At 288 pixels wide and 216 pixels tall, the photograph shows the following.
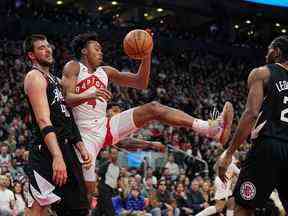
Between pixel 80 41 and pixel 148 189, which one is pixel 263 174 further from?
pixel 148 189

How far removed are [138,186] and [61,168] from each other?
7.30 meters

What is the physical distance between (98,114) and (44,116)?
4.61ft

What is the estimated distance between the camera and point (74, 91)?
6215 mm

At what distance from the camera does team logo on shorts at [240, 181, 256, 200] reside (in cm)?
514

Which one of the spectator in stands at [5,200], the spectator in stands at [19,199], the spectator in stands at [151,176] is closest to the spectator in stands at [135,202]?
the spectator in stands at [151,176]

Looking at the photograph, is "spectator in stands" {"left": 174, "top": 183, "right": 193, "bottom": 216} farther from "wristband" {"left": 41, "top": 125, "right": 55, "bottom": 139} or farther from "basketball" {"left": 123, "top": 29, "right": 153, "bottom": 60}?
"wristband" {"left": 41, "top": 125, "right": 55, "bottom": 139}

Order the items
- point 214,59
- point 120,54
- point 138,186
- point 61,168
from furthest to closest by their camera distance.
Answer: point 214,59
point 120,54
point 138,186
point 61,168

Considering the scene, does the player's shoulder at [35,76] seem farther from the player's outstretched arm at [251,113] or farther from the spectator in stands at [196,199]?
the spectator in stands at [196,199]

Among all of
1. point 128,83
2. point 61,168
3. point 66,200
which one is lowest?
point 66,200

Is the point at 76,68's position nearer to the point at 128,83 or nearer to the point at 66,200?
the point at 128,83

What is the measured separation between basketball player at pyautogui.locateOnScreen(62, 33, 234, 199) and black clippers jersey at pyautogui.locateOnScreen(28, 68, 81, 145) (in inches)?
21.6

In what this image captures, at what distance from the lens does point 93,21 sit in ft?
82.8

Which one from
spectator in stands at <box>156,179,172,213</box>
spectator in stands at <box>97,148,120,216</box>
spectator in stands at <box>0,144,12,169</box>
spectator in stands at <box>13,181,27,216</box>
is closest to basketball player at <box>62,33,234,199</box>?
spectator in stands at <box>97,148,120,216</box>

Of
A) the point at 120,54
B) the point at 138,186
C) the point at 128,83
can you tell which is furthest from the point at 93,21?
the point at 128,83
